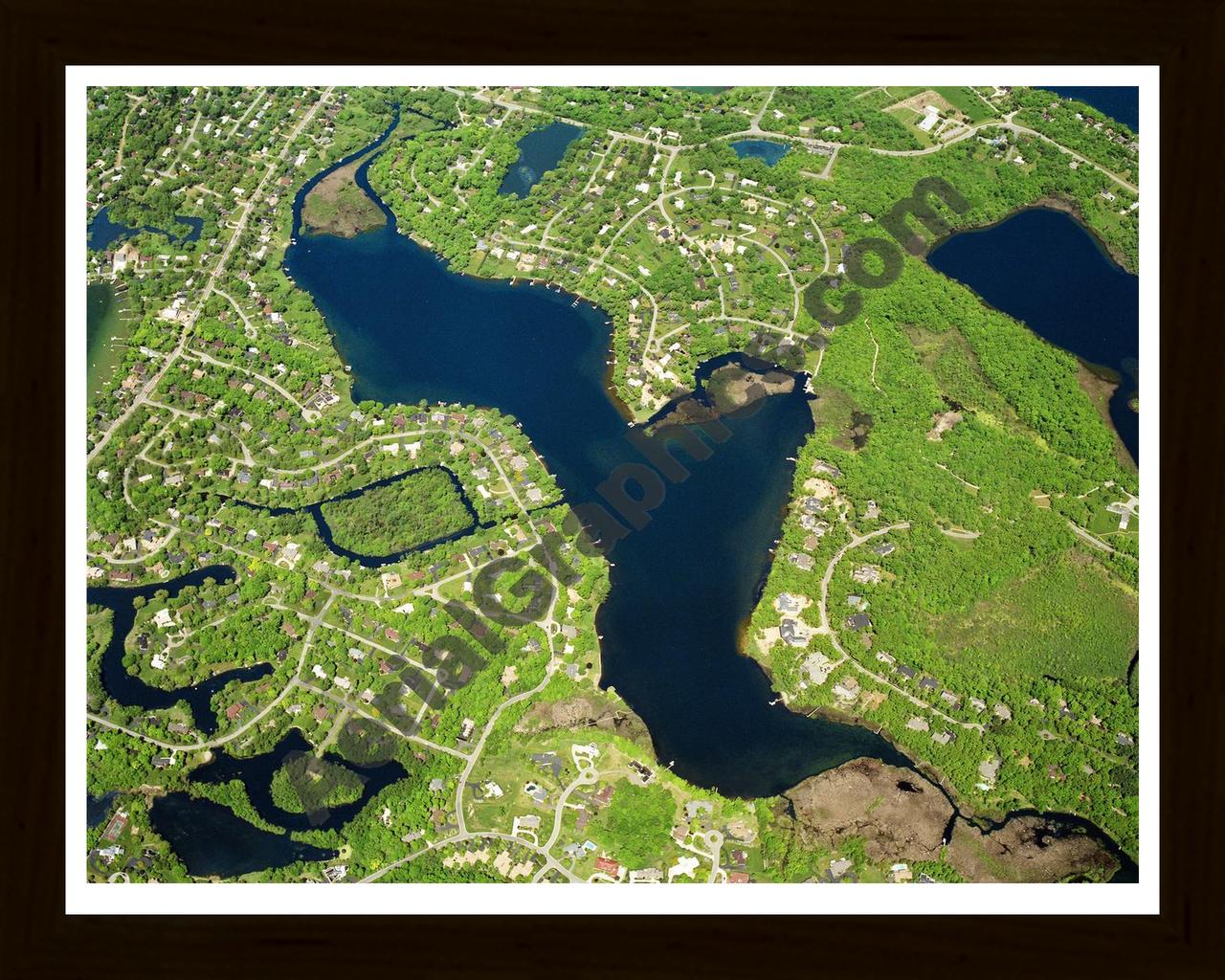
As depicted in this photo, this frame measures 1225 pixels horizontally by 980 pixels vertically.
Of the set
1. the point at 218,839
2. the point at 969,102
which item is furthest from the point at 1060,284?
the point at 218,839

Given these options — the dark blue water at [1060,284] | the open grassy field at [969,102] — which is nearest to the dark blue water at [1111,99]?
the open grassy field at [969,102]

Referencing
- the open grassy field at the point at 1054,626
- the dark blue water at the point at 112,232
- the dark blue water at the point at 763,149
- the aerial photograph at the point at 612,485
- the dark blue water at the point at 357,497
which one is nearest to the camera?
the aerial photograph at the point at 612,485

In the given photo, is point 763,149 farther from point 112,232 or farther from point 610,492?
point 112,232

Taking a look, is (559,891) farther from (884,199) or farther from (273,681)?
(884,199)

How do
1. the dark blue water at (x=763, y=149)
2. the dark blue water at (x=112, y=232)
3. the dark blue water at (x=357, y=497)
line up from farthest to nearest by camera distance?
the dark blue water at (x=763, y=149) → the dark blue water at (x=112, y=232) → the dark blue water at (x=357, y=497)

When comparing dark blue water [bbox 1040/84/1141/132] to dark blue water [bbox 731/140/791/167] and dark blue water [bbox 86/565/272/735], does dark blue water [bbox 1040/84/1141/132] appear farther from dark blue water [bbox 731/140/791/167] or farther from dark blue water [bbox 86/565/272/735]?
dark blue water [bbox 86/565/272/735]

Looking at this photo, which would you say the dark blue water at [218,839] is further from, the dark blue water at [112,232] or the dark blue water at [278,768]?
the dark blue water at [112,232]

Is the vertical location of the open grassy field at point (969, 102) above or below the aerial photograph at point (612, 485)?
above

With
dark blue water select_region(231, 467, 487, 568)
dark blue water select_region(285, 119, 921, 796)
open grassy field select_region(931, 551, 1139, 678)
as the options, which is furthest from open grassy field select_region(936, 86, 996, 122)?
dark blue water select_region(231, 467, 487, 568)
